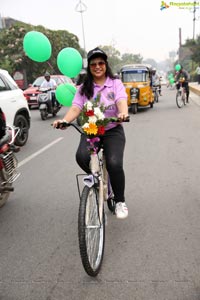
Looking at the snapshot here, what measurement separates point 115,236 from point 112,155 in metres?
0.86

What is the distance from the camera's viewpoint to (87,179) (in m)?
2.70

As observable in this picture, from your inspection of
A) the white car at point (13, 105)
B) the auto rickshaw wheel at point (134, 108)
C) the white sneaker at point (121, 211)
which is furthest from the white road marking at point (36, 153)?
the auto rickshaw wheel at point (134, 108)

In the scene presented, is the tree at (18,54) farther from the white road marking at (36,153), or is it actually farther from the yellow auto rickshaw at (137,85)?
the white road marking at (36,153)

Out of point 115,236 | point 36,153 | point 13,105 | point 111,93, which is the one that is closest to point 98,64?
point 111,93

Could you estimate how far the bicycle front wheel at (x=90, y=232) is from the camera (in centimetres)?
247

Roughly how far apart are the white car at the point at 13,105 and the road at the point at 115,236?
5.17ft

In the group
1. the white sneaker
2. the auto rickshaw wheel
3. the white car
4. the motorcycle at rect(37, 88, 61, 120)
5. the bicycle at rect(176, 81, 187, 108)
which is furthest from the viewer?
the bicycle at rect(176, 81, 187, 108)

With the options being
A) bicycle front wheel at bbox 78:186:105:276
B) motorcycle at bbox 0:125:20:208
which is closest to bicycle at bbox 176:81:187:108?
motorcycle at bbox 0:125:20:208

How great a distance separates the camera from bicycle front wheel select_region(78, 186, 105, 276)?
2.47 m

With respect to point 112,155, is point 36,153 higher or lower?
lower

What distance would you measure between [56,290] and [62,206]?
1658mm

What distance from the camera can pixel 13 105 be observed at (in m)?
7.45

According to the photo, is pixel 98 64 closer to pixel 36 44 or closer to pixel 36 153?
pixel 36 44

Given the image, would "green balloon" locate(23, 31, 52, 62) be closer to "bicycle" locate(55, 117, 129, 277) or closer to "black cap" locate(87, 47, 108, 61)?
"black cap" locate(87, 47, 108, 61)
